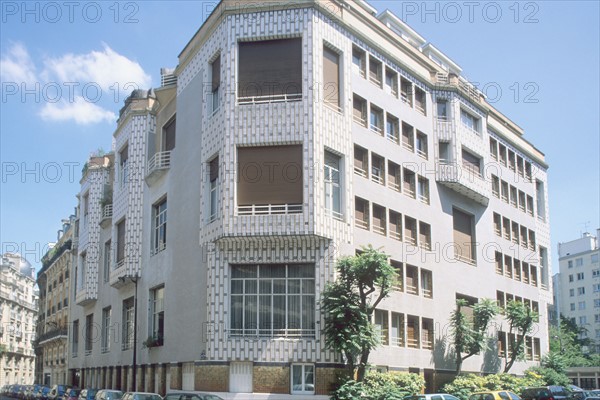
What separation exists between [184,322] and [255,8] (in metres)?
16.0

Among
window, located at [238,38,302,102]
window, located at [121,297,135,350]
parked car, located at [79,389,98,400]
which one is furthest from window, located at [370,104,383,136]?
parked car, located at [79,389,98,400]

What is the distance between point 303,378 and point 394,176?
13.1 meters

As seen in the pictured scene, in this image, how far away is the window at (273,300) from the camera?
32344mm

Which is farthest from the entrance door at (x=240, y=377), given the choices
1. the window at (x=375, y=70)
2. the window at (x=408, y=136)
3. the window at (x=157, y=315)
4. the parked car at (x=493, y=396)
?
the window at (x=375, y=70)

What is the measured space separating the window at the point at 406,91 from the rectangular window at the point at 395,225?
714 cm

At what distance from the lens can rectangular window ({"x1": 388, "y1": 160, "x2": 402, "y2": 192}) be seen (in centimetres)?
3889

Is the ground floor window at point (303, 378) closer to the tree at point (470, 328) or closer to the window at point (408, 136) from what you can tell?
the tree at point (470, 328)

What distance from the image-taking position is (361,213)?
36031 mm

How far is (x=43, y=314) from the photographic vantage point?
87250 mm

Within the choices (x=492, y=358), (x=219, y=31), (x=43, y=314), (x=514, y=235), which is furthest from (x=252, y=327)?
(x=43, y=314)

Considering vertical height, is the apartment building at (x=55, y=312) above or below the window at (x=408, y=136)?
below

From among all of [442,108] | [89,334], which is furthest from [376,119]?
[89,334]

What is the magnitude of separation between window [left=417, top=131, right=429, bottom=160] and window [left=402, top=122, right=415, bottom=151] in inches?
38.8

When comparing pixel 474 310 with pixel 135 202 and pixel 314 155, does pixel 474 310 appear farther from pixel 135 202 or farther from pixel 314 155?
pixel 135 202
